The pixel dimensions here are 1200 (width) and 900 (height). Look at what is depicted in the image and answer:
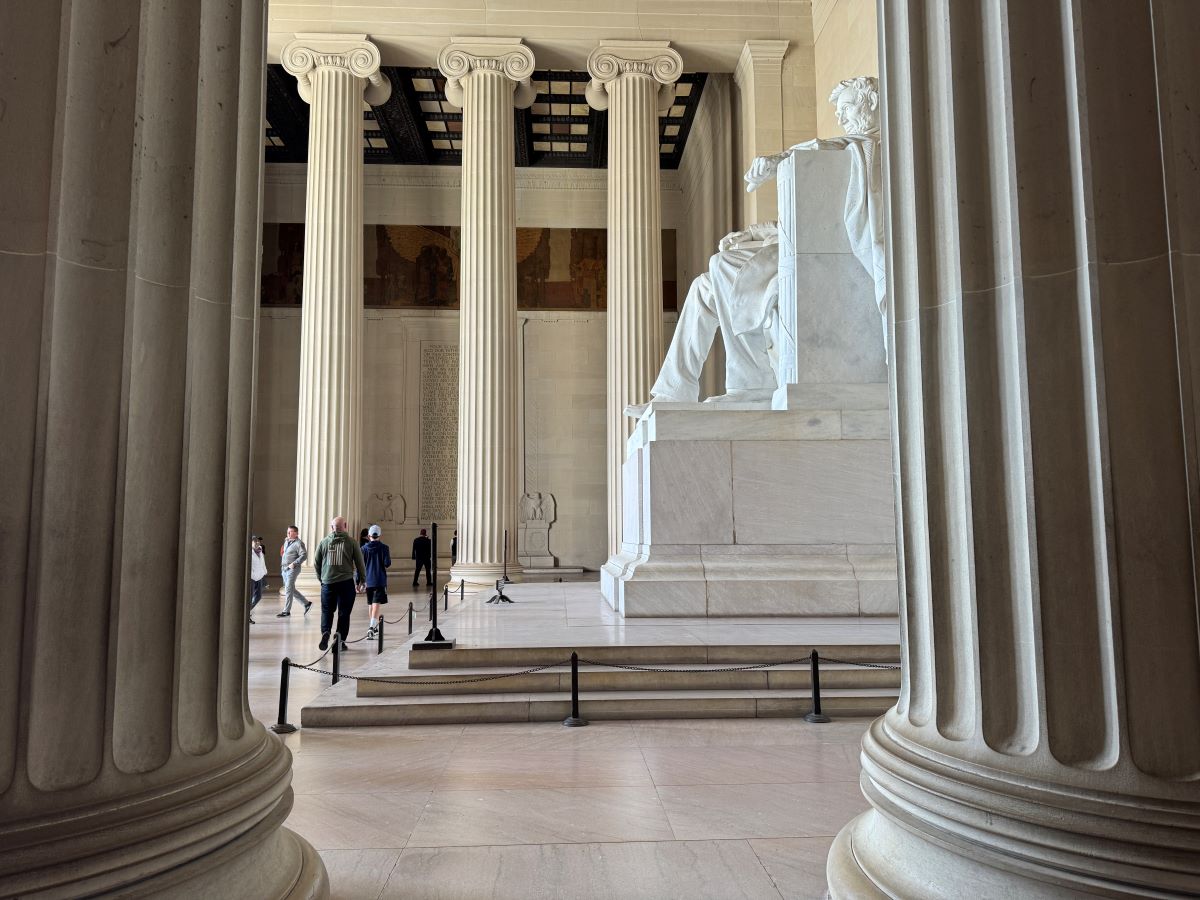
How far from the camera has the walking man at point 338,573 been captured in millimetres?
8477

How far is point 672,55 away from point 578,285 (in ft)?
23.9

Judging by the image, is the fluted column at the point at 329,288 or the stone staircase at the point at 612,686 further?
the fluted column at the point at 329,288

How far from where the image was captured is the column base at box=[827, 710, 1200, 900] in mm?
1926

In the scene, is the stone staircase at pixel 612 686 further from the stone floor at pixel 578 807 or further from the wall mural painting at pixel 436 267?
the wall mural painting at pixel 436 267

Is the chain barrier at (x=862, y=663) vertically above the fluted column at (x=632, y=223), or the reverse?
the fluted column at (x=632, y=223)

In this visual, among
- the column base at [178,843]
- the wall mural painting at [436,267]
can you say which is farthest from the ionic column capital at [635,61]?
the column base at [178,843]

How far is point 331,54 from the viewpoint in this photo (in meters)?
18.5

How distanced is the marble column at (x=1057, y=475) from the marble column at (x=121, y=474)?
176 cm

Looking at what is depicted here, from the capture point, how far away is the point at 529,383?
79.5 feet

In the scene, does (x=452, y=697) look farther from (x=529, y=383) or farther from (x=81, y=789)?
(x=529, y=383)

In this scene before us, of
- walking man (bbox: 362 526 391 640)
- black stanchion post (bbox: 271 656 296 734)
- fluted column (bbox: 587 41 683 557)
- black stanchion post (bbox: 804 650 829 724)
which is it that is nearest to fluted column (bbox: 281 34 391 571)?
fluted column (bbox: 587 41 683 557)

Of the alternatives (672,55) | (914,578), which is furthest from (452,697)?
(672,55)

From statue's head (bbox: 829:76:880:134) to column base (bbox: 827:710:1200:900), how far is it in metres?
7.21

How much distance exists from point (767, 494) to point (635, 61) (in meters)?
13.7
